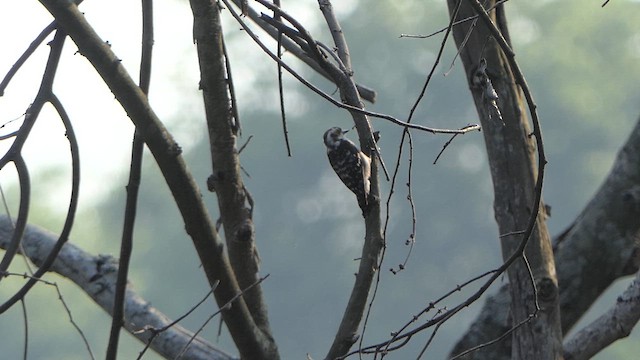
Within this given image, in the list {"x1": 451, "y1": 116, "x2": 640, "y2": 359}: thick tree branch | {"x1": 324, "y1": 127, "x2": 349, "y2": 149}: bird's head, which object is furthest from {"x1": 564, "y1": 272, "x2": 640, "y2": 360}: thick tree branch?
{"x1": 324, "y1": 127, "x2": 349, "y2": 149}: bird's head

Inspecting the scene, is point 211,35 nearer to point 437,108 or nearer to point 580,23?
point 437,108

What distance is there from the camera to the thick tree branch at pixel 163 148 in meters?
1.81

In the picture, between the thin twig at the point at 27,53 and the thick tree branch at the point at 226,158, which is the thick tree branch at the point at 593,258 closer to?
the thick tree branch at the point at 226,158

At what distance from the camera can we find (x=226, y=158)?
229cm

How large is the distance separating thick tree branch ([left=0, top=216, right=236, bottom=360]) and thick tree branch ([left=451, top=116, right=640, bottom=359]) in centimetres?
77

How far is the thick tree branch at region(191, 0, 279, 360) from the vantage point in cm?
220

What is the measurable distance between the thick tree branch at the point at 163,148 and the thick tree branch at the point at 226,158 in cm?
27

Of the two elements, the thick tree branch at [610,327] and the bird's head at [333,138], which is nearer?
the thick tree branch at [610,327]

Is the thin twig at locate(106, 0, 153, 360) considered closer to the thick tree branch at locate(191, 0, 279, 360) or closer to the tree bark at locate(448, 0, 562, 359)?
the thick tree branch at locate(191, 0, 279, 360)

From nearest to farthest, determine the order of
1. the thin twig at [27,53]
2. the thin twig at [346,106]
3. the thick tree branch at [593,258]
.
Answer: the thin twig at [346,106]
the thin twig at [27,53]
the thick tree branch at [593,258]

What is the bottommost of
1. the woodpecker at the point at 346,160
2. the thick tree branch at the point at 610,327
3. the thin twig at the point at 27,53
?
the thick tree branch at the point at 610,327

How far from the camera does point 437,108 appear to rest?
4.41 m

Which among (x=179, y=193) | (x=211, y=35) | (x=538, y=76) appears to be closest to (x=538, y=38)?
(x=538, y=76)

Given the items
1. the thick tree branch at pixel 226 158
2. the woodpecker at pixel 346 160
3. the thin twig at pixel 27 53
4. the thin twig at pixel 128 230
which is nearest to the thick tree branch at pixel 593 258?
the woodpecker at pixel 346 160
